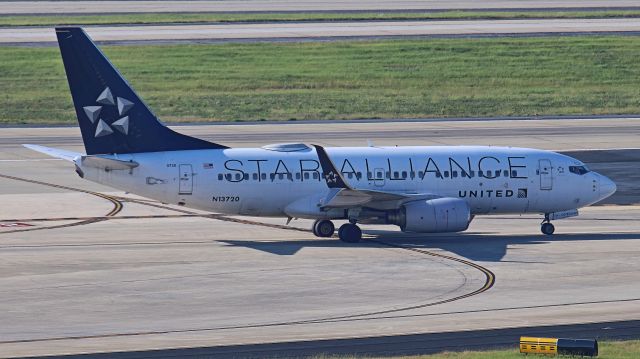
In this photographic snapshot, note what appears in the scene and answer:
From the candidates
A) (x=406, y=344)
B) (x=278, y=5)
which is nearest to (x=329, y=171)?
(x=406, y=344)

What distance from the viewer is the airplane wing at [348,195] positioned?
4975 cm

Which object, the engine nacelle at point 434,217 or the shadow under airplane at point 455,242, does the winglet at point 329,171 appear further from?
the engine nacelle at point 434,217

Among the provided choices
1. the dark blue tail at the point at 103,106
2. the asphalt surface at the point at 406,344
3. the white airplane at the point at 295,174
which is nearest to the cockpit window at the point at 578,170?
the white airplane at the point at 295,174

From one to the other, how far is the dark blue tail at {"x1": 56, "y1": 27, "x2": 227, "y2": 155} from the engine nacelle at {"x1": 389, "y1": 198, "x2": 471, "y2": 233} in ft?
32.8

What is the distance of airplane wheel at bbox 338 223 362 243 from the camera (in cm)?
5097

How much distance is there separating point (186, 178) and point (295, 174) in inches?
175

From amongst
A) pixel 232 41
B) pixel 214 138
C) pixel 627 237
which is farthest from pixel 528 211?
pixel 232 41

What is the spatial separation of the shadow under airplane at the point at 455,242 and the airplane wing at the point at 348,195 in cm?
158

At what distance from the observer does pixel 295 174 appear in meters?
51.7

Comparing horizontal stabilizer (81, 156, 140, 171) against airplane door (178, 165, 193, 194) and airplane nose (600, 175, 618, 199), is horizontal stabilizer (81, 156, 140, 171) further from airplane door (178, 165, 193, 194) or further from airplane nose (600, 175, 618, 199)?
airplane nose (600, 175, 618, 199)

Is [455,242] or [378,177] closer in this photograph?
[455,242]

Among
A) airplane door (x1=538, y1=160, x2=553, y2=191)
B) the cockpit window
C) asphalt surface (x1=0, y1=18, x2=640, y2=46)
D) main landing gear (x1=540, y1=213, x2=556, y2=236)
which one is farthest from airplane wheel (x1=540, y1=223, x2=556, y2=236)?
asphalt surface (x1=0, y1=18, x2=640, y2=46)

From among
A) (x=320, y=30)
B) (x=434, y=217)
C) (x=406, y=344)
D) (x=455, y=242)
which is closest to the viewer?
(x=406, y=344)

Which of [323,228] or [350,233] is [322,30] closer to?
[323,228]
